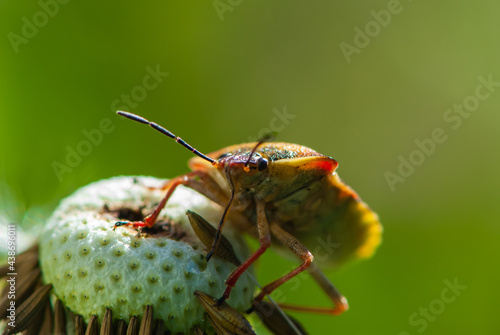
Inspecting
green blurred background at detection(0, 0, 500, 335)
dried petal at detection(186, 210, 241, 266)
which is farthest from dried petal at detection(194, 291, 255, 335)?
green blurred background at detection(0, 0, 500, 335)

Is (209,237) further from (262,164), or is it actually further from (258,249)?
(262,164)

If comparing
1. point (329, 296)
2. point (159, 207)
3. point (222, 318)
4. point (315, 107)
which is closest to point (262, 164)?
point (159, 207)

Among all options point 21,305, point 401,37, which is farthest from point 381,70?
point 21,305

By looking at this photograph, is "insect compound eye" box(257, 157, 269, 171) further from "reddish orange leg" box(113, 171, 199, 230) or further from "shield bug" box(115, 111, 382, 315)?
"reddish orange leg" box(113, 171, 199, 230)

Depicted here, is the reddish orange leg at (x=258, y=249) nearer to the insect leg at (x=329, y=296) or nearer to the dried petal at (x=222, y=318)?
the dried petal at (x=222, y=318)

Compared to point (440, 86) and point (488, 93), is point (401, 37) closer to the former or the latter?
point (440, 86)

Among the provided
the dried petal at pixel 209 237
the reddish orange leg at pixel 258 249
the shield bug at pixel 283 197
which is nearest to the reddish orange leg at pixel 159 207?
the shield bug at pixel 283 197

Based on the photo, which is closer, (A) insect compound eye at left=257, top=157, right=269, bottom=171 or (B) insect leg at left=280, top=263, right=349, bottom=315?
(A) insect compound eye at left=257, top=157, right=269, bottom=171
